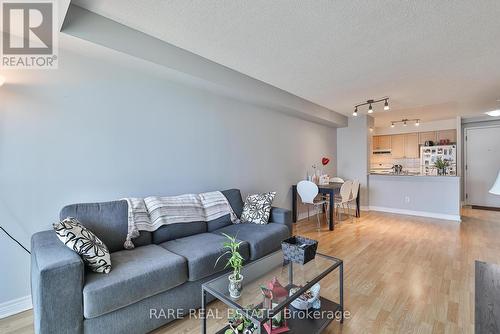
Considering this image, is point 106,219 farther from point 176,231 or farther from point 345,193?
point 345,193

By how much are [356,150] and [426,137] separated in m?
2.32

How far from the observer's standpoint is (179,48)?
2402 mm

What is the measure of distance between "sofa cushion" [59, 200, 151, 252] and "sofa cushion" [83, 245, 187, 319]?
145mm

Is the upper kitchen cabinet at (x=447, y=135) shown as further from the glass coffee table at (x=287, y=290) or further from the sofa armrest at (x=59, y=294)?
the sofa armrest at (x=59, y=294)

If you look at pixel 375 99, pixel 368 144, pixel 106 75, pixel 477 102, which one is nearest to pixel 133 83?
pixel 106 75

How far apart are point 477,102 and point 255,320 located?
5.55 metres

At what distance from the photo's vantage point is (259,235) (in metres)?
2.39

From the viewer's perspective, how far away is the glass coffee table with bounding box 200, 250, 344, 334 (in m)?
1.28

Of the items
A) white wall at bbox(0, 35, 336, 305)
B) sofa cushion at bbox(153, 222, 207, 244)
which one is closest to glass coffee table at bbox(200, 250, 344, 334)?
sofa cushion at bbox(153, 222, 207, 244)

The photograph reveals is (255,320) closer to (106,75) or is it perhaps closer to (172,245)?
(172,245)

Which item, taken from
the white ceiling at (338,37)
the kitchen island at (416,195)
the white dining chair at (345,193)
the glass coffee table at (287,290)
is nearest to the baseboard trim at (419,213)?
the kitchen island at (416,195)

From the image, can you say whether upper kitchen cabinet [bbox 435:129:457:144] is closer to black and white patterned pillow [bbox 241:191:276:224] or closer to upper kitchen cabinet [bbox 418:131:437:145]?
upper kitchen cabinet [bbox 418:131:437:145]

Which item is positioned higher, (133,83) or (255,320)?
(133,83)

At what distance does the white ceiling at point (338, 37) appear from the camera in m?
1.75
